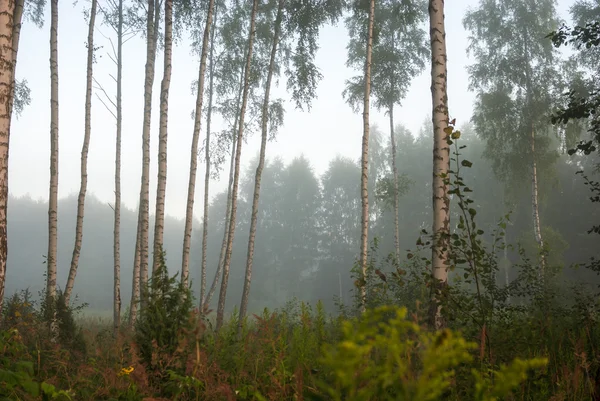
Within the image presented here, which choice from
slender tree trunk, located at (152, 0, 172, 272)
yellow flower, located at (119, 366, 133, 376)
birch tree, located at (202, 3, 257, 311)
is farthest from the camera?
birch tree, located at (202, 3, 257, 311)

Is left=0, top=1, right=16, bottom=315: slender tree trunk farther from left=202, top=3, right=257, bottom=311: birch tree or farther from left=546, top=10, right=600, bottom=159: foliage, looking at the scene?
left=202, top=3, right=257, bottom=311: birch tree

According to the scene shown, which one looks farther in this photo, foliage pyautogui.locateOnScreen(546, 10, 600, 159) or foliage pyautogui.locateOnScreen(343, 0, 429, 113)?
foliage pyautogui.locateOnScreen(343, 0, 429, 113)

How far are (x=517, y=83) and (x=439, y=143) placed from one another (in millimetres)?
14816

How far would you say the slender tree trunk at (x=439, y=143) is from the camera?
485 centimetres

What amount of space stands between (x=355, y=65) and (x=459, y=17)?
19.7ft

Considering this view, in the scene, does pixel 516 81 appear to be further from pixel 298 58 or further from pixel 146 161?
pixel 146 161

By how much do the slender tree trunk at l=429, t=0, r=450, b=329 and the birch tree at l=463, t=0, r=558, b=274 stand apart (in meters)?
12.8

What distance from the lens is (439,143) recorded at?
5344 millimetres

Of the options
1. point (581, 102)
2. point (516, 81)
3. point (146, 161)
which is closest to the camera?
point (581, 102)

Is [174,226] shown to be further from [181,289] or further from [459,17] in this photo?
[181,289]

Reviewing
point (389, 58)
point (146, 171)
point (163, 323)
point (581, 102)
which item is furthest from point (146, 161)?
point (389, 58)

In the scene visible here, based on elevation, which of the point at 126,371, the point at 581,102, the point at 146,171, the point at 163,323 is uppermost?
the point at 146,171

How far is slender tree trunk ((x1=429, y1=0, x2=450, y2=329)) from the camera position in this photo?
4.85m

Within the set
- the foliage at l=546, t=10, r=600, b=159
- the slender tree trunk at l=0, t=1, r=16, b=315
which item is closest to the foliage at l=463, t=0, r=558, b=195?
the foliage at l=546, t=10, r=600, b=159
